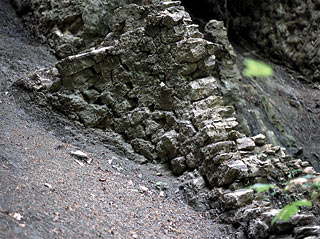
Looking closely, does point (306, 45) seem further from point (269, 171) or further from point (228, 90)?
point (269, 171)

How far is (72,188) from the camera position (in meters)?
5.25

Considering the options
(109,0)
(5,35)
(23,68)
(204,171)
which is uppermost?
(109,0)

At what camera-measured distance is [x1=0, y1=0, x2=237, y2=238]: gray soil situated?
168 inches

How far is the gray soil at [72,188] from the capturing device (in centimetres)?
426

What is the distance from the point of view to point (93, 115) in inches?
292

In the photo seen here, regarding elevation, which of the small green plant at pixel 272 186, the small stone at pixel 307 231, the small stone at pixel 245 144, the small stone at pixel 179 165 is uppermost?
the small green plant at pixel 272 186

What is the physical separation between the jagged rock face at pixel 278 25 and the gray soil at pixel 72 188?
8.67 m

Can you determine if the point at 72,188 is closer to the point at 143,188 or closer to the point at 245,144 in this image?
the point at 143,188

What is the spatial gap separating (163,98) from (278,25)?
30.7 feet

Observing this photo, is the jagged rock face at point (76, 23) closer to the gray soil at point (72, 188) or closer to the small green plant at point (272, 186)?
the gray soil at point (72, 188)

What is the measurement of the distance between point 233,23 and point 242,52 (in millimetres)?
1644

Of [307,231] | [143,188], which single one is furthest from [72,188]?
[307,231]

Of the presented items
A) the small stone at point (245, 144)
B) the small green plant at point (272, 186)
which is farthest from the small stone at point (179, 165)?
the small green plant at point (272, 186)

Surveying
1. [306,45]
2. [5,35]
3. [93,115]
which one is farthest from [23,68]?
[306,45]
